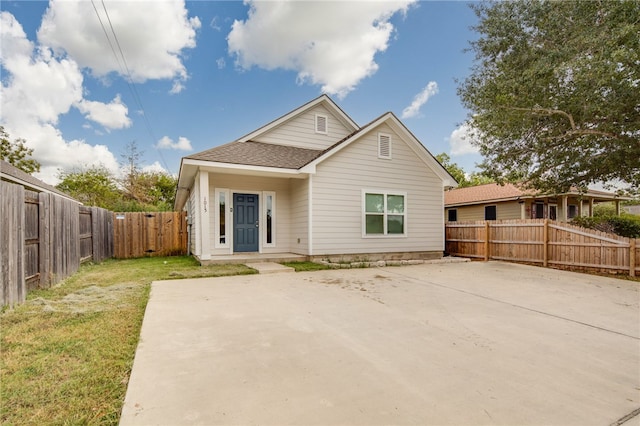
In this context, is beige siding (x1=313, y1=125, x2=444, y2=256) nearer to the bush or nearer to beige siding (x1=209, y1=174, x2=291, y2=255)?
beige siding (x1=209, y1=174, x2=291, y2=255)

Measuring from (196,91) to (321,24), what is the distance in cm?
820

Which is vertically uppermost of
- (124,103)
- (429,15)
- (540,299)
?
(429,15)

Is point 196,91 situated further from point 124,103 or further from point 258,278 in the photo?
point 258,278

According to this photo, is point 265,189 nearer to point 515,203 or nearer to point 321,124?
point 321,124

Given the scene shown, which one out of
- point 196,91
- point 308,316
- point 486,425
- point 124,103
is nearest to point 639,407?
point 486,425

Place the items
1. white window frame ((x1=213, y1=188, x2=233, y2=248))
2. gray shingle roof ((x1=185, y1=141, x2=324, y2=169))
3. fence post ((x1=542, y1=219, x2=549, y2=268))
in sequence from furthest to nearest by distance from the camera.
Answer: white window frame ((x1=213, y1=188, x2=233, y2=248)) → fence post ((x1=542, y1=219, x2=549, y2=268)) → gray shingle roof ((x1=185, y1=141, x2=324, y2=169))

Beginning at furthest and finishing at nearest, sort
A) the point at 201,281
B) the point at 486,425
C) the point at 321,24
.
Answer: the point at 321,24
the point at 201,281
the point at 486,425

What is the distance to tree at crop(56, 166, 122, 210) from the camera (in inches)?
840

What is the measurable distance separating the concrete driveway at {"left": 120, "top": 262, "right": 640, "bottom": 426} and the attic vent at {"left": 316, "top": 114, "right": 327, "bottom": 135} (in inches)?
321

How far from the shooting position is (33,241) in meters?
5.09

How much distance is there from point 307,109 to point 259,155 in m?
3.34

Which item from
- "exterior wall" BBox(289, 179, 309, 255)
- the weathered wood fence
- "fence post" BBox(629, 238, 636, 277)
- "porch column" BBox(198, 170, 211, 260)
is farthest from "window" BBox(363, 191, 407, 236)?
the weathered wood fence

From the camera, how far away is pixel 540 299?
198 inches

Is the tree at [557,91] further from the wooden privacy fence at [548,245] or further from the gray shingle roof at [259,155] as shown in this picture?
the gray shingle roof at [259,155]
